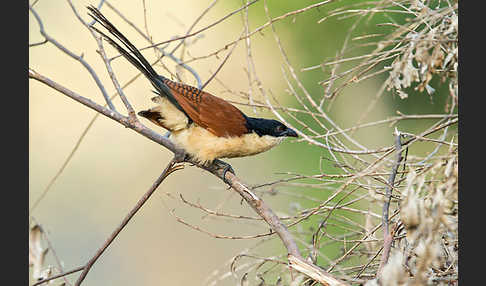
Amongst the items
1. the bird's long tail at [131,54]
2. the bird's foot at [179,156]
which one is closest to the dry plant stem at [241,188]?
the bird's foot at [179,156]

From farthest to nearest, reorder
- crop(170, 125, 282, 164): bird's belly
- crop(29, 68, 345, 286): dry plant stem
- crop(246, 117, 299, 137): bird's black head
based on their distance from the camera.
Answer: crop(246, 117, 299, 137): bird's black head
crop(170, 125, 282, 164): bird's belly
crop(29, 68, 345, 286): dry plant stem

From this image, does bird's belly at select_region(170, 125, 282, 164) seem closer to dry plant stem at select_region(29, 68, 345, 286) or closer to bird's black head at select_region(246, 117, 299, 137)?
bird's black head at select_region(246, 117, 299, 137)

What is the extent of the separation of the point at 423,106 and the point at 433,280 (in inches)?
154

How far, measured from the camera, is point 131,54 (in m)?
1.82

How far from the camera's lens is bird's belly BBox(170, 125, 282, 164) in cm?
212

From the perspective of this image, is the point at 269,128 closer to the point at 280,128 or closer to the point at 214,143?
the point at 280,128

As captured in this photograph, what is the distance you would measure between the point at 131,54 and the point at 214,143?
50cm

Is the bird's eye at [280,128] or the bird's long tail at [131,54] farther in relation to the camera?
the bird's eye at [280,128]

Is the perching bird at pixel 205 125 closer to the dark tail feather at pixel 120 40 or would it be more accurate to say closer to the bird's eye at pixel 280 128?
the bird's eye at pixel 280 128

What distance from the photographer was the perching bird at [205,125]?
2121mm

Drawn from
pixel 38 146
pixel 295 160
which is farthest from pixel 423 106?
pixel 38 146

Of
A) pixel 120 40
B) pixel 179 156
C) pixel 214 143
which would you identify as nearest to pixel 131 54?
pixel 120 40

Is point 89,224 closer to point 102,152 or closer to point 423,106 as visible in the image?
point 102,152

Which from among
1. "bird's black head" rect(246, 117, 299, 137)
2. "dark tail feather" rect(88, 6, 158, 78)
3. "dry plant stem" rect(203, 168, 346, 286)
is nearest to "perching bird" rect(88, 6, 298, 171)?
"bird's black head" rect(246, 117, 299, 137)
